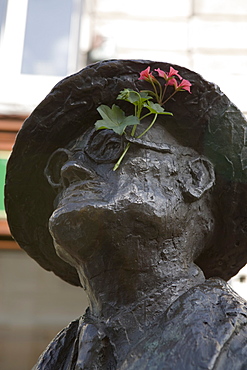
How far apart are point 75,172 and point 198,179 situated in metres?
0.37

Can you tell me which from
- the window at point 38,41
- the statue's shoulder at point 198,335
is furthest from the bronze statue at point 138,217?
the window at point 38,41

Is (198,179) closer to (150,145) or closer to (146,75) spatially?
(150,145)

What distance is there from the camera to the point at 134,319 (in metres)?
1.79

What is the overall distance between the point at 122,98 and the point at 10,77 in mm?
2790

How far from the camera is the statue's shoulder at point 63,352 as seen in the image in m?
1.87

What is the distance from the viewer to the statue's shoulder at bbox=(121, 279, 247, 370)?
1.53 m

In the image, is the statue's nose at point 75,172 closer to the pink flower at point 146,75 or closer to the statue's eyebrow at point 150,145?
the statue's eyebrow at point 150,145

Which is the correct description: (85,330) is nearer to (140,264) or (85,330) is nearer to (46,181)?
(140,264)

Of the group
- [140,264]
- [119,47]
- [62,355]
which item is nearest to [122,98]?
[140,264]

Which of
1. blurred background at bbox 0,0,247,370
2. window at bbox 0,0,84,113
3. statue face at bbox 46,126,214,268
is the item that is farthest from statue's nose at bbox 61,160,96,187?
window at bbox 0,0,84,113

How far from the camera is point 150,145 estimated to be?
1.93m

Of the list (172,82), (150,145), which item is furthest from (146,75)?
(150,145)

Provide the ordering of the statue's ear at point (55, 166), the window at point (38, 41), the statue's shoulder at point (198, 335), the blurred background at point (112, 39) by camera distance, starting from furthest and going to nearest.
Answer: the window at point (38, 41), the blurred background at point (112, 39), the statue's ear at point (55, 166), the statue's shoulder at point (198, 335)

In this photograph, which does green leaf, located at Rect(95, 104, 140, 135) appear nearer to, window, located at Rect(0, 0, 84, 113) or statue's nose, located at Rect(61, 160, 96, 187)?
statue's nose, located at Rect(61, 160, 96, 187)
